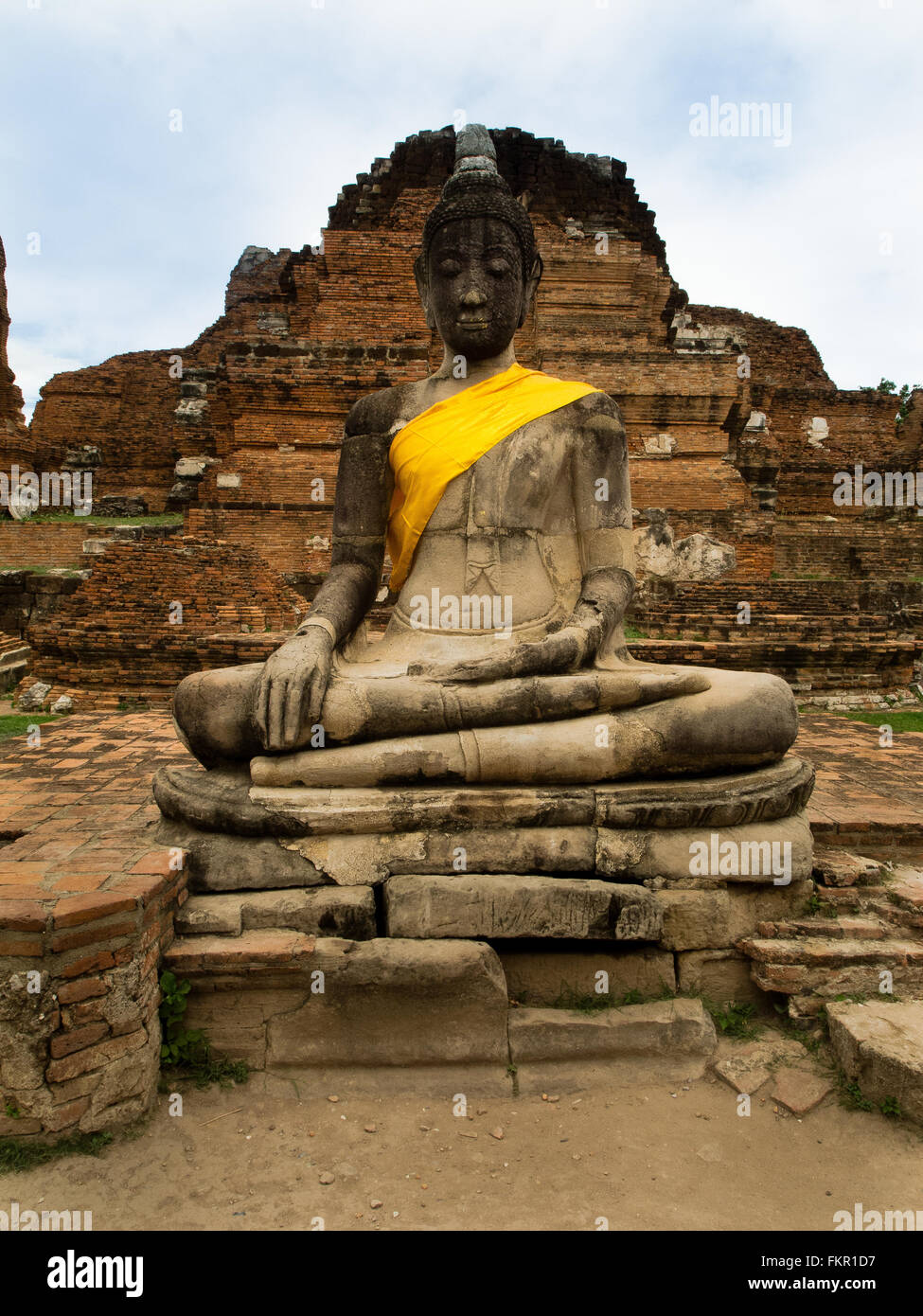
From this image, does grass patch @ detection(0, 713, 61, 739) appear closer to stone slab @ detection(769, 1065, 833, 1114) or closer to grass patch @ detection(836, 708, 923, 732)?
stone slab @ detection(769, 1065, 833, 1114)

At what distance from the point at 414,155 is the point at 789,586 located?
46.4 feet

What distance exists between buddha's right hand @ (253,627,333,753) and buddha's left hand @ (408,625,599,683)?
39 cm

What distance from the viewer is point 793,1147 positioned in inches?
91.4

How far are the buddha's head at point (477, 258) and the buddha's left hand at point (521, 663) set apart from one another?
147cm

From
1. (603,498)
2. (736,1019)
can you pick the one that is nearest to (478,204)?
(603,498)

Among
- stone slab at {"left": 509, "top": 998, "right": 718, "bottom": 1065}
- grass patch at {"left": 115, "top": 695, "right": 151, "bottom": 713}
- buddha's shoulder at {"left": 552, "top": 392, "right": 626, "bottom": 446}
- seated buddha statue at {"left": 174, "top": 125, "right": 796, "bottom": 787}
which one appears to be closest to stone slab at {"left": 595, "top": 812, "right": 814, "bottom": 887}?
seated buddha statue at {"left": 174, "top": 125, "right": 796, "bottom": 787}

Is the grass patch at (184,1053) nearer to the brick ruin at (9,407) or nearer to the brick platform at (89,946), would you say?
the brick platform at (89,946)

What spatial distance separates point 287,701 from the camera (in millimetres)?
2891

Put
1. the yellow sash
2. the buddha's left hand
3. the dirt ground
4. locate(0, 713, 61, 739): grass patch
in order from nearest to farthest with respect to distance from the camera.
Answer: the dirt ground < the buddha's left hand < the yellow sash < locate(0, 713, 61, 739): grass patch

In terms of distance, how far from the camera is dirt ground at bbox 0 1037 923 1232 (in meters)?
2.08

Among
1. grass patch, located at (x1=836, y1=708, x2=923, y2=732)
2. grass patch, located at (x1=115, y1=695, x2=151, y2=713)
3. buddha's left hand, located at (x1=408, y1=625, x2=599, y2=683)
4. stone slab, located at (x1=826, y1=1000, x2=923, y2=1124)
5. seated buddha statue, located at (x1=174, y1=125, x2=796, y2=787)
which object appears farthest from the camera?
grass patch, located at (x1=115, y1=695, x2=151, y2=713)

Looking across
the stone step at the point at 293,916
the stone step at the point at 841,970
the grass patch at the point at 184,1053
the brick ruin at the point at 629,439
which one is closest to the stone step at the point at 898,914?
the stone step at the point at 841,970

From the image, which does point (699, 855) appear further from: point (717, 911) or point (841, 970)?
point (841, 970)

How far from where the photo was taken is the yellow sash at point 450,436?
11.5ft
